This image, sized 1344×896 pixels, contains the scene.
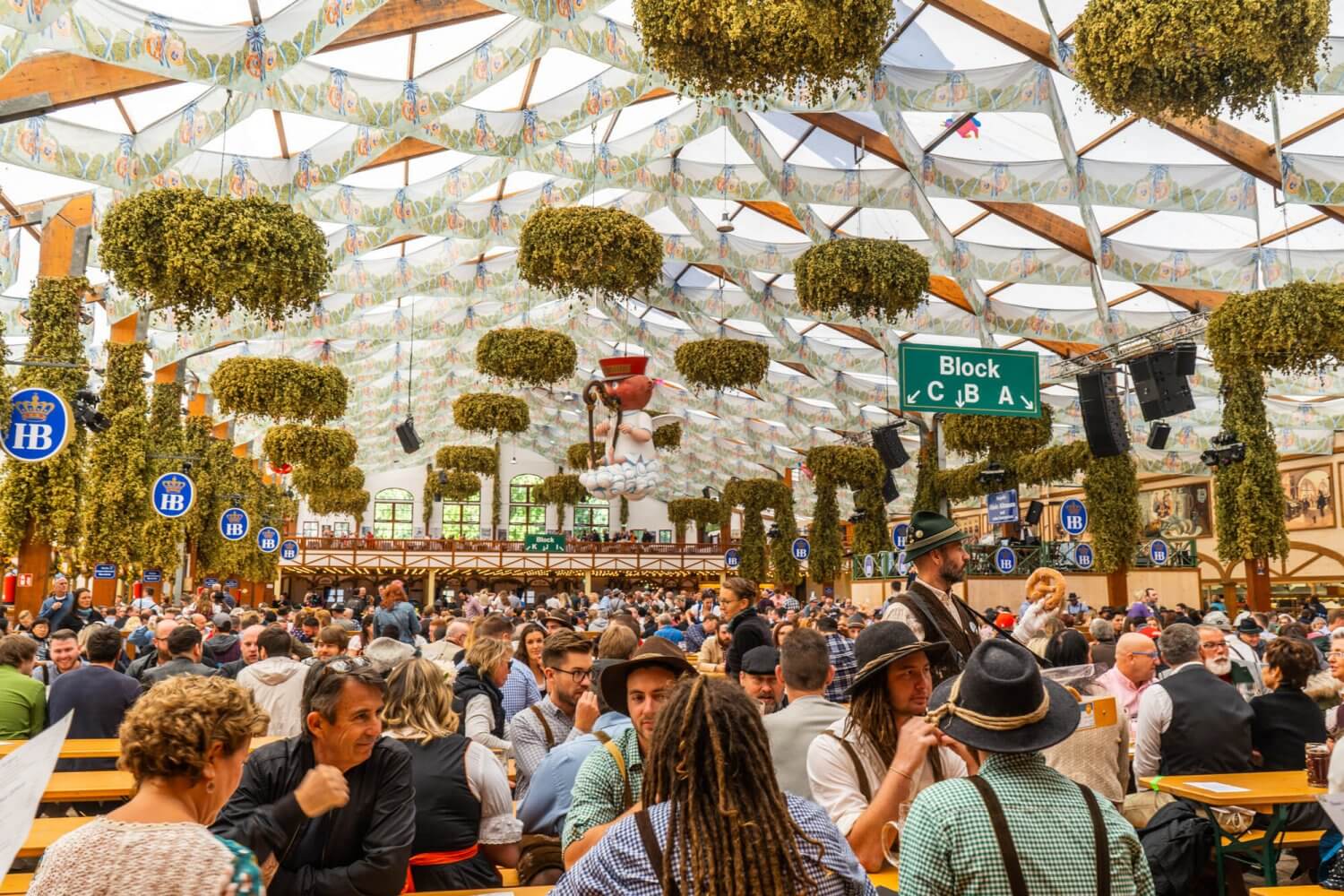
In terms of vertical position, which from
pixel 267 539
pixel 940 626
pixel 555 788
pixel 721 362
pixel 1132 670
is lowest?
pixel 555 788

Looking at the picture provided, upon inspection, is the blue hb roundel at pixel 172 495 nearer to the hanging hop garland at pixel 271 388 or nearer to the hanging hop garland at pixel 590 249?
the hanging hop garland at pixel 271 388

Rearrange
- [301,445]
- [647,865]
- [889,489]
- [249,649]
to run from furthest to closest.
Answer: [889,489]
[301,445]
[249,649]
[647,865]

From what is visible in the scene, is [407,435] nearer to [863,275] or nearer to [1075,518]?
[1075,518]

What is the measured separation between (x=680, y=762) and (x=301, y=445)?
58.3ft

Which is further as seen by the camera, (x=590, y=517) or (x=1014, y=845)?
(x=590, y=517)

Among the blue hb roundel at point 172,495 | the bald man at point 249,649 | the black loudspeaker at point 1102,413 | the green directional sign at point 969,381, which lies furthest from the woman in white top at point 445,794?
the black loudspeaker at point 1102,413

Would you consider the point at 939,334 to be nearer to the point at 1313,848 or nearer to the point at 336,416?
the point at 336,416

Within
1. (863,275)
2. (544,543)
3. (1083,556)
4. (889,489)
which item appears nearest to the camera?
→ (863,275)

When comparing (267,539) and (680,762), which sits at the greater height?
(267,539)

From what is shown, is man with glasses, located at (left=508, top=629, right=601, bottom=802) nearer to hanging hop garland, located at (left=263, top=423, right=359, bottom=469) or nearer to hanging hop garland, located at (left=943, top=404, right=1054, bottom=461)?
hanging hop garland, located at (left=943, top=404, right=1054, bottom=461)

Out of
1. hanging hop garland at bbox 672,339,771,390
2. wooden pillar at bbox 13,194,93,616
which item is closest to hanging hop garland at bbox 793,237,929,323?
hanging hop garland at bbox 672,339,771,390

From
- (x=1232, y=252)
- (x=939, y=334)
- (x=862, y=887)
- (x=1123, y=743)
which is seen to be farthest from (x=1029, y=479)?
(x=862, y=887)

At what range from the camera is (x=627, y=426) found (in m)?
10.5

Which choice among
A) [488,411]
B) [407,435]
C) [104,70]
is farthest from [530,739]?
[407,435]
